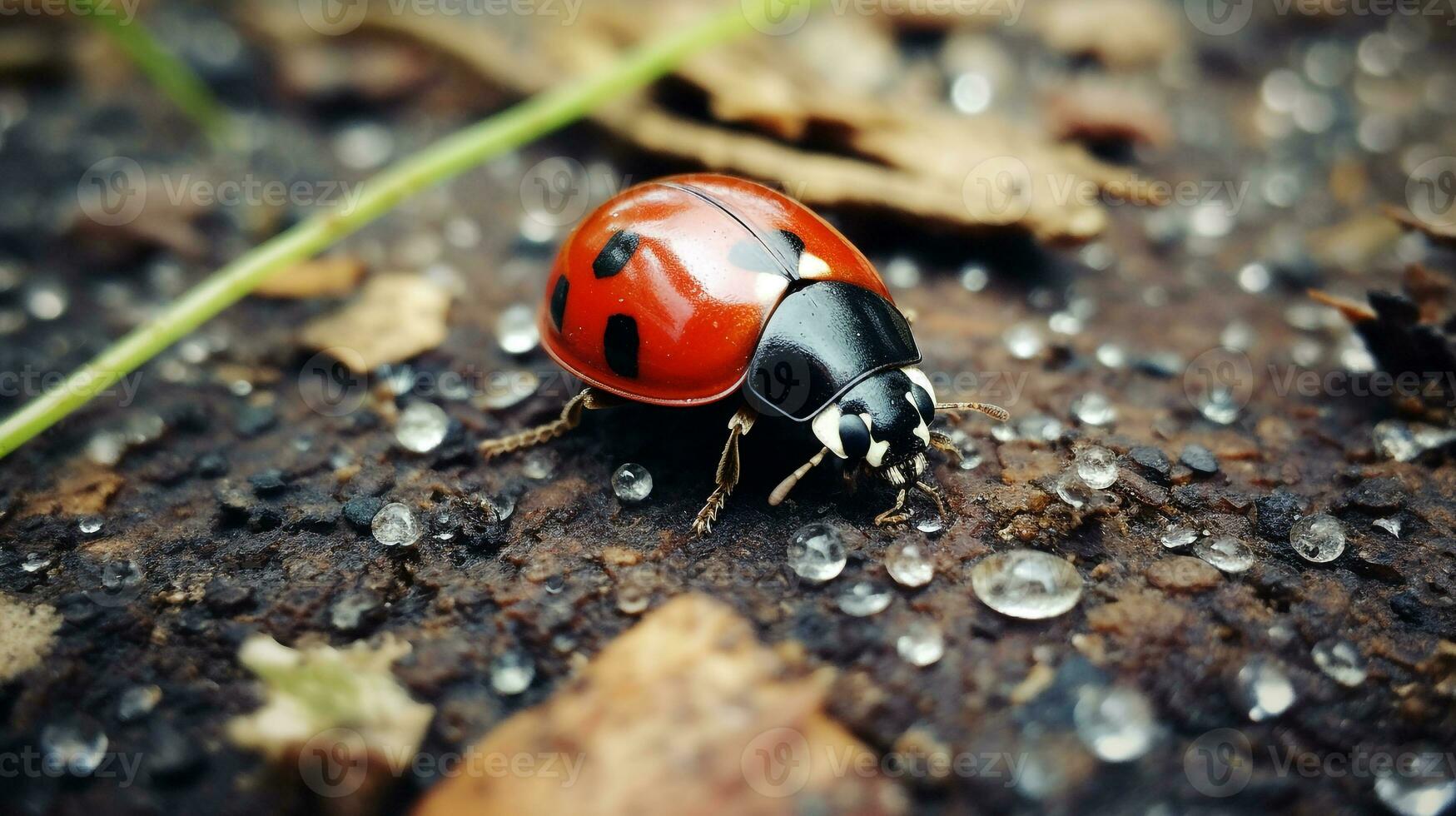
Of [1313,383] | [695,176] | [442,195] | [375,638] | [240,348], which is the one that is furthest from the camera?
[442,195]

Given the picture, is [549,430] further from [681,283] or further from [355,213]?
[355,213]

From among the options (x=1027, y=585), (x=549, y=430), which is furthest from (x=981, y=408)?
(x=549, y=430)

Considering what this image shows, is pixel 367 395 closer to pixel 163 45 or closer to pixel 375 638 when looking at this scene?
pixel 375 638

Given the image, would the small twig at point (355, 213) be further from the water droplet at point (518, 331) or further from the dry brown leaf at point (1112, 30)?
the dry brown leaf at point (1112, 30)

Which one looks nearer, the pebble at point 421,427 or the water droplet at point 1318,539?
the water droplet at point 1318,539

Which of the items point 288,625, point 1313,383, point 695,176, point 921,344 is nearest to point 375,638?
point 288,625

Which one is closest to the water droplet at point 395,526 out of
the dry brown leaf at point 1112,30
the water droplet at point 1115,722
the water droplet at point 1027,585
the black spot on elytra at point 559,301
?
the black spot on elytra at point 559,301
